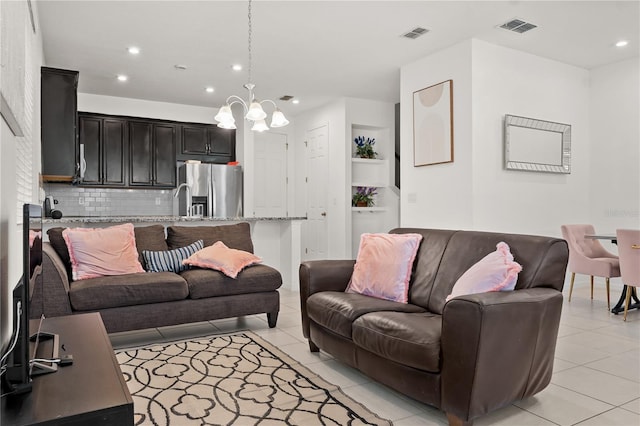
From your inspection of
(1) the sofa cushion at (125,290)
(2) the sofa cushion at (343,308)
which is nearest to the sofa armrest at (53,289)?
(1) the sofa cushion at (125,290)

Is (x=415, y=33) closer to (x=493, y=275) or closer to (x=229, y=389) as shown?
(x=493, y=275)

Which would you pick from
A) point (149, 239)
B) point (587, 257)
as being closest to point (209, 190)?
point (149, 239)

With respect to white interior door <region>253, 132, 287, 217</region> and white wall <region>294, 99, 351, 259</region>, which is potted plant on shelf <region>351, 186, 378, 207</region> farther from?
white interior door <region>253, 132, 287, 217</region>

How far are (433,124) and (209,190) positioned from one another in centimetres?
380

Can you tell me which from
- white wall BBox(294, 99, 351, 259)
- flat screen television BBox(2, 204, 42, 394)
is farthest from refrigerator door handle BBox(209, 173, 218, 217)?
flat screen television BBox(2, 204, 42, 394)

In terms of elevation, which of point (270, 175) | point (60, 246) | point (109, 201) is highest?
point (270, 175)

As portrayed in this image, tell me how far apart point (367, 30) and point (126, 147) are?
4.39 metres

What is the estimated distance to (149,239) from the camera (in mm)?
3939

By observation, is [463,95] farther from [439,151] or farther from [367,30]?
[367,30]

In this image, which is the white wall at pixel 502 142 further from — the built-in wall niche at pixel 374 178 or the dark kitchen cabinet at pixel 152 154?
the dark kitchen cabinet at pixel 152 154

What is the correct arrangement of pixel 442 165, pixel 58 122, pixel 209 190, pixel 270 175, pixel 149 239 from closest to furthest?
pixel 149 239
pixel 58 122
pixel 442 165
pixel 209 190
pixel 270 175

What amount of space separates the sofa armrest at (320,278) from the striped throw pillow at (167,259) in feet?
4.21

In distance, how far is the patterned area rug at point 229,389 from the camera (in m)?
2.13

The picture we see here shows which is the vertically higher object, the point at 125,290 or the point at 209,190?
→ the point at 209,190
